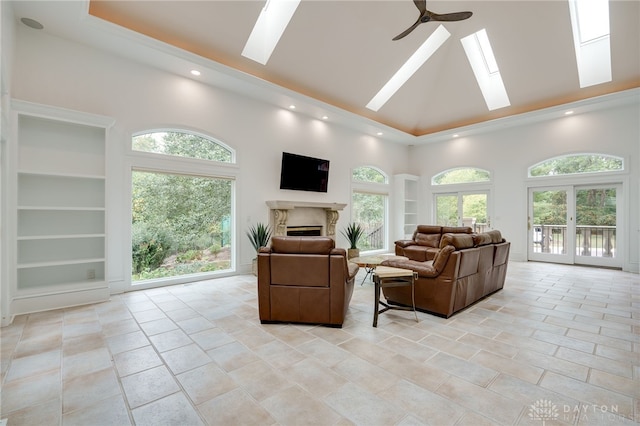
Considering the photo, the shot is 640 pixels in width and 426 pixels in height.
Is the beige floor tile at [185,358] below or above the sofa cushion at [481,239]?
below

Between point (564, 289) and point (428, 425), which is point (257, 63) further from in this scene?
point (564, 289)

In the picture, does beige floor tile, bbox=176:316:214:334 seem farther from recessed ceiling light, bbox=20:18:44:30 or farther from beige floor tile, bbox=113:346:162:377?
recessed ceiling light, bbox=20:18:44:30

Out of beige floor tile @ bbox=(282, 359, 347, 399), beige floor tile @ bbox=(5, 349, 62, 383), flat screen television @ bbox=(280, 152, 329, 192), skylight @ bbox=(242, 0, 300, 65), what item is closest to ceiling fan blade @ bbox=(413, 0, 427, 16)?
skylight @ bbox=(242, 0, 300, 65)

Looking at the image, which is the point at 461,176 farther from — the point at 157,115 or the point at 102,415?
the point at 102,415

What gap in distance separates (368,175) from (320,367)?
707cm

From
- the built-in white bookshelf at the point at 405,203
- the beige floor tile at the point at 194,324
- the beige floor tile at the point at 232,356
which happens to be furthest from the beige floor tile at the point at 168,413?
the built-in white bookshelf at the point at 405,203

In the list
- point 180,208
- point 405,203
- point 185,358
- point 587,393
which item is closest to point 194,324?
point 185,358

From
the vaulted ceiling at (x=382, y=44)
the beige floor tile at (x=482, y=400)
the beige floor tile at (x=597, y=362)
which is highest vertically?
the vaulted ceiling at (x=382, y=44)

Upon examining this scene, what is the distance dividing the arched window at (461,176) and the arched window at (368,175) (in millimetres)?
1790

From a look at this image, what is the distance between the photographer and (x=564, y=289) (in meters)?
4.80

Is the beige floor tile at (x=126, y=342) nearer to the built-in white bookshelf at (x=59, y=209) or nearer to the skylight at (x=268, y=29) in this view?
the built-in white bookshelf at (x=59, y=209)

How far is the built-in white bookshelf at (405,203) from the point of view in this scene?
931cm

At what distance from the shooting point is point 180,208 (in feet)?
17.1

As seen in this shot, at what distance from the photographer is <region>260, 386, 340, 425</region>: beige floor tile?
1.72 m
